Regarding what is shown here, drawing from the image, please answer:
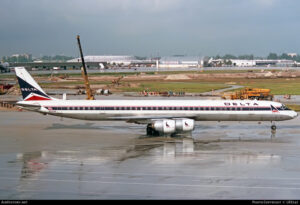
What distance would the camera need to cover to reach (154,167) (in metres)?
28.8

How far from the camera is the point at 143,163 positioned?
97.9 ft

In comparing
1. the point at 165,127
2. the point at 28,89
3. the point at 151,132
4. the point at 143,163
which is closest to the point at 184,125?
the point at 165,127

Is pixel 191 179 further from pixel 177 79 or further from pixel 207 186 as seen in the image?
pixel 177 79

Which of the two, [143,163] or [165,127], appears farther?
[165,127]

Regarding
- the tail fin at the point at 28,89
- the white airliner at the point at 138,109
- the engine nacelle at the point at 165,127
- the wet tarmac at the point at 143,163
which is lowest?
the wet tarmac at the point at 143,163

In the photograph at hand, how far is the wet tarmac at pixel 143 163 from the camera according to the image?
23312mm

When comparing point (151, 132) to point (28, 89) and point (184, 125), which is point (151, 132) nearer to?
point (184, 125)

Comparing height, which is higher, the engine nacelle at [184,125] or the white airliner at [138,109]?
the white airliner at [138,109]

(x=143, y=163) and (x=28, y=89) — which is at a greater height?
(x=28, y=89)

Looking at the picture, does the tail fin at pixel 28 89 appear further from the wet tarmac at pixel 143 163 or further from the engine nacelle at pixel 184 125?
the engine nacelle at pixel 184 125

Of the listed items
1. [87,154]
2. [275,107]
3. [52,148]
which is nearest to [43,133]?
[52,148]

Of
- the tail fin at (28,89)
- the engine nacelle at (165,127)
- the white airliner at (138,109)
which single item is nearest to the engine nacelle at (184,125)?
the engine nacelle at (165,127)

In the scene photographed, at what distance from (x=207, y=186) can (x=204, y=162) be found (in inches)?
242

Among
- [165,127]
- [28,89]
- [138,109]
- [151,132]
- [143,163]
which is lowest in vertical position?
[143,163]
